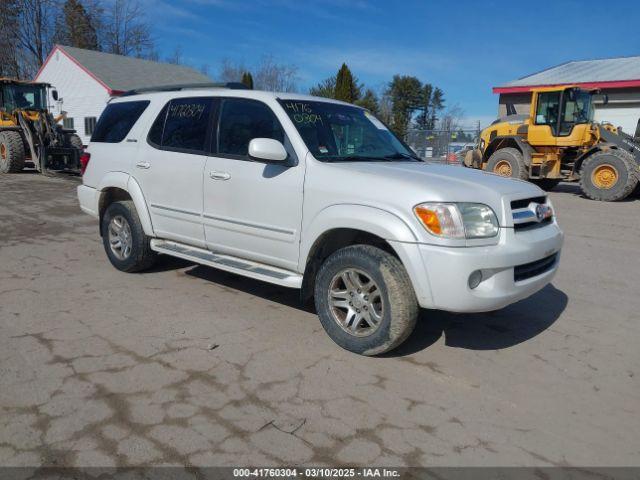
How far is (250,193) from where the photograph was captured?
4.31 metres

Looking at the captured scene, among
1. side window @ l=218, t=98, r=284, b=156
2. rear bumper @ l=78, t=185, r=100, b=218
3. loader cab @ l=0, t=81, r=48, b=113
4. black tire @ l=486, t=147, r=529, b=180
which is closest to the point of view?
side window @ l=218, t=98, r=284, b=156

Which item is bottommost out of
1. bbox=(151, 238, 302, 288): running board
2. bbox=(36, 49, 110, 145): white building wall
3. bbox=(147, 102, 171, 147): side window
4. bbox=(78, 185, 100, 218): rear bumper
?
bbox=(151, 238, 302, 288): running board

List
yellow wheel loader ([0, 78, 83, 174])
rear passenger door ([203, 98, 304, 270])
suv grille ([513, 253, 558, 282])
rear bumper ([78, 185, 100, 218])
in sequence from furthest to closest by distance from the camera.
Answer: yellow wheel loader ([0, 78, 83, 174]), rear bumper ([78, 185, 100, 218]), rear passenger door ([203, 98, 304, 270]), suv grille ([513, 253, 558, 282])

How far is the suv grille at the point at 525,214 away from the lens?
12.0ft

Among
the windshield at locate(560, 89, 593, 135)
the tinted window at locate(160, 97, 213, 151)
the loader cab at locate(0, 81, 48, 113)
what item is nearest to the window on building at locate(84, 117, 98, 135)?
the loader cab at locate(0, 81, 48, 113)

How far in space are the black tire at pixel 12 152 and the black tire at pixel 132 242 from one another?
42.4ft

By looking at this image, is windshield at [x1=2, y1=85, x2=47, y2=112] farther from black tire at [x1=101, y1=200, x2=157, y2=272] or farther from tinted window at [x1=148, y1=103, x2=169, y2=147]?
tinted window at [x1=148, y1=103, x2=169, y2=147]

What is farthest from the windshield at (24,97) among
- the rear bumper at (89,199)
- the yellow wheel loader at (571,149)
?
the yellow wheel loader at (571,149)

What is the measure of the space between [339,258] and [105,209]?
3419 mm

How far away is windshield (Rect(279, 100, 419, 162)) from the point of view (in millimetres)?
4254

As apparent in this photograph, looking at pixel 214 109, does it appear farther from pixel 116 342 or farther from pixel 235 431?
pixel 235 431

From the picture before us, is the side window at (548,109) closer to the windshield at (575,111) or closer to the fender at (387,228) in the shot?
the windshield at (575,111)

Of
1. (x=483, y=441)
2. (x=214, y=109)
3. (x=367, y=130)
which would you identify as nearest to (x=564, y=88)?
(x=367, y=130)

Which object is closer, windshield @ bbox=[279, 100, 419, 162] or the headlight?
the headlight
